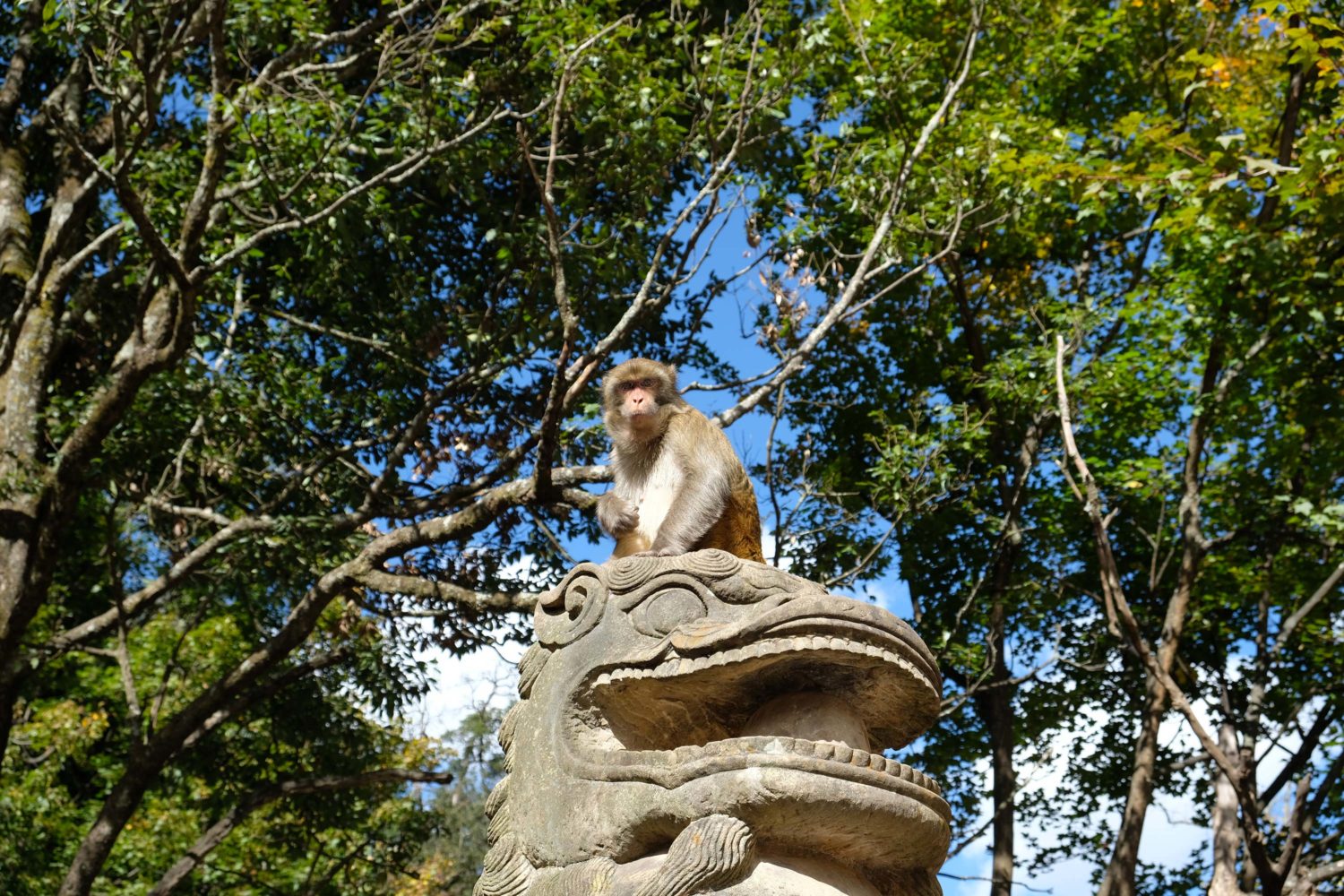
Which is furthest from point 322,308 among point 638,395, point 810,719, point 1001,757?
point 810,719

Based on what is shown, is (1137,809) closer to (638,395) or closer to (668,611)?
(638,395)

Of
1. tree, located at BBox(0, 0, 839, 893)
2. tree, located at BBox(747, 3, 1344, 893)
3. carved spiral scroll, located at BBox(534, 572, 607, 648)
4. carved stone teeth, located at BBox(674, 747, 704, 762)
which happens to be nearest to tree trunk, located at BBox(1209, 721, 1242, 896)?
tree, located at BBox(747, 3, 1344, 893)

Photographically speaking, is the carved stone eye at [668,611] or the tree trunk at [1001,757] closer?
the carved stone eye at [668,611]

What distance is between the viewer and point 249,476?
10.0m

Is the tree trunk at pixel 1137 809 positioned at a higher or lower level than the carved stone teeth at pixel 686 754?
higher

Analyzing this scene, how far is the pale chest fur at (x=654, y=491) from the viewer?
538cm

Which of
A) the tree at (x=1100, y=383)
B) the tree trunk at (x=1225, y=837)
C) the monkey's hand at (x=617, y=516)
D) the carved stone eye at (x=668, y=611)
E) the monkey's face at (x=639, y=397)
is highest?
the tree at (x=1100, y=383)

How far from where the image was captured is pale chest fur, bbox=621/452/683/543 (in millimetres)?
5383

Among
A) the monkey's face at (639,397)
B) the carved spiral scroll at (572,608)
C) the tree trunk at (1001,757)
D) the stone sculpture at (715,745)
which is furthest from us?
the tree trunk at (1001,757)

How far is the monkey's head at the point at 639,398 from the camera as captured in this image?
18.5 feet

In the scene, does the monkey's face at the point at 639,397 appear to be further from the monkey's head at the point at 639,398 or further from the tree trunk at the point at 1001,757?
the tree trunk at the point at 1001,757

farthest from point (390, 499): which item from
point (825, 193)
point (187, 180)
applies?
point (825, 193)

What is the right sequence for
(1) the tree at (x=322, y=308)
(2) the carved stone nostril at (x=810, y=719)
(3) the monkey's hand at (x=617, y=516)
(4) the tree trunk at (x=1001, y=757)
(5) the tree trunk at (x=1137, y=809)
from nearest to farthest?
1. (2) the carved stone nostril at (x=810, y=719)
2. (3) the monkey's hand at (x=617, y=516)
3. (1) the tree at (x=322, y=308)
4. (5) the tree trunk at (x=1137, y=809)
5. (4) the tree trunk at (x=1001, y=757)

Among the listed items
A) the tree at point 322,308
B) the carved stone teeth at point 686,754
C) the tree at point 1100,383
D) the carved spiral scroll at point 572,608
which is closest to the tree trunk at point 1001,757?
the tree at point 1100,383
